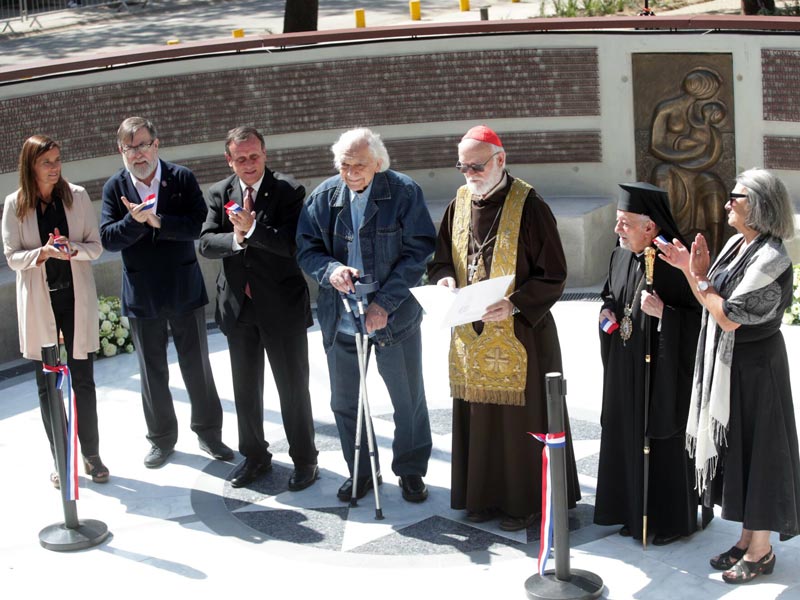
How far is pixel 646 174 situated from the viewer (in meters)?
11.0

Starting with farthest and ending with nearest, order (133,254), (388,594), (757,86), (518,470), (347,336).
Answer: (757,86) < (133,254) < (347,336) < (518,470) < (388,594)

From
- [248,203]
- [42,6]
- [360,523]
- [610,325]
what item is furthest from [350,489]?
[42,6]

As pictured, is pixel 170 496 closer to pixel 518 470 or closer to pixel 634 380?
pixel 518 470

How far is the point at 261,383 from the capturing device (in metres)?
6.97

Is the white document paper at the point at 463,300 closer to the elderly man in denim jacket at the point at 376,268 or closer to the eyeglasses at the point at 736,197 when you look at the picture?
the elderly man in denim jacket at the point at 376,268

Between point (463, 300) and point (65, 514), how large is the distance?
2.35m

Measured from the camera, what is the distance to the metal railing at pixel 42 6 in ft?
86.9

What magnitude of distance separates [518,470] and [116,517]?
7.10 feet

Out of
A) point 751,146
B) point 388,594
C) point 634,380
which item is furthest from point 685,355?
point 751,146

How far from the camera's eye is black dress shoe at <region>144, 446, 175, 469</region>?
284 inches

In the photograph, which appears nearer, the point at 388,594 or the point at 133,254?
the point at 388,594

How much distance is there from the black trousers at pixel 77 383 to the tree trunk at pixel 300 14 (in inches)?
347

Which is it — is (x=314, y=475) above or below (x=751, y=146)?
below

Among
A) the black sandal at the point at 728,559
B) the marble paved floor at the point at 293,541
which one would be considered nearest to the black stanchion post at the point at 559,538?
the marble paved floor at the point at 293,541
